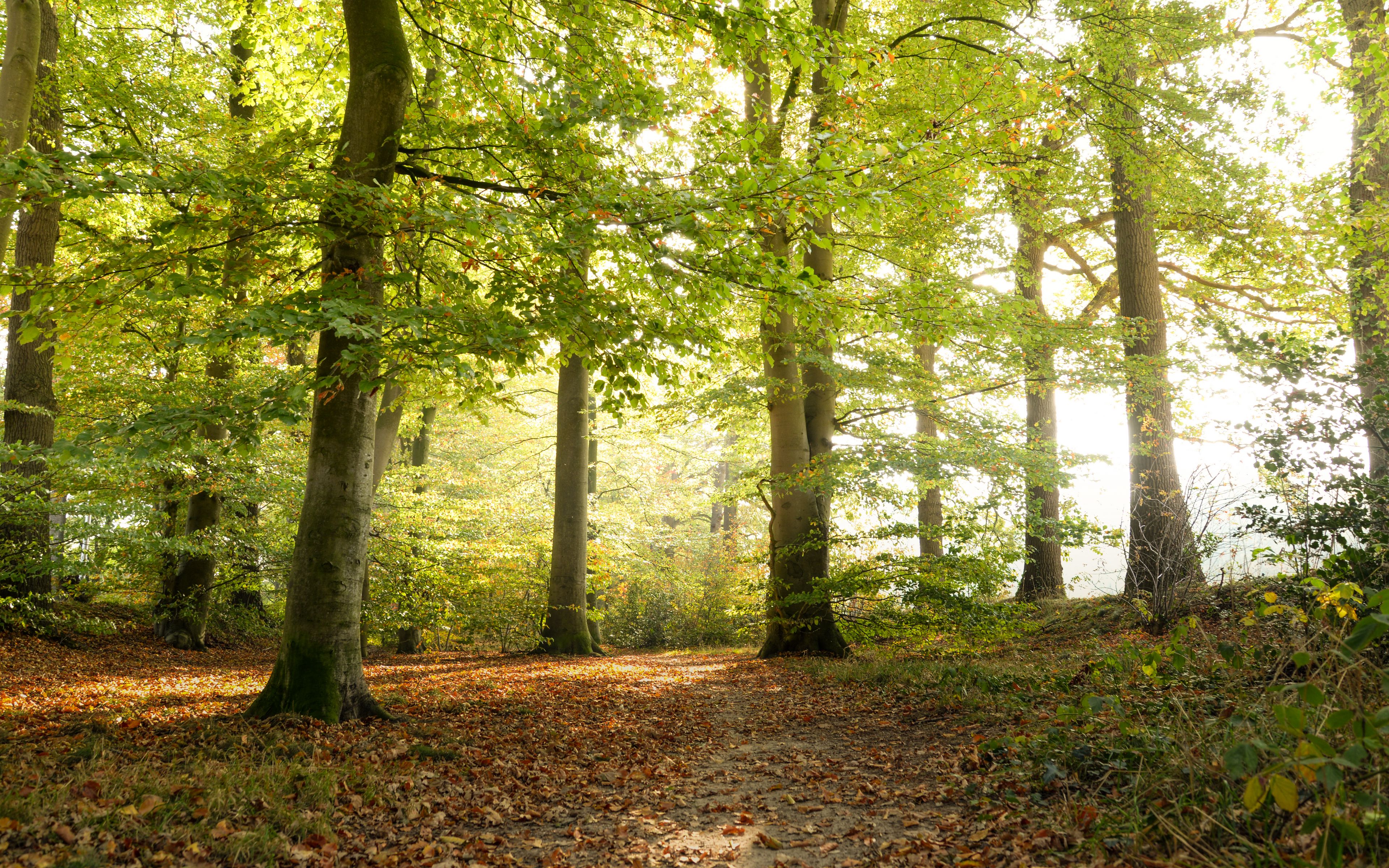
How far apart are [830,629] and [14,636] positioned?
11372mm

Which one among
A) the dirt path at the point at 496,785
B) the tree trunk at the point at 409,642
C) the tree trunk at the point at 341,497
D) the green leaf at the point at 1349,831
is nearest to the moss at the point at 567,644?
the tree trunk at the point at 409,642

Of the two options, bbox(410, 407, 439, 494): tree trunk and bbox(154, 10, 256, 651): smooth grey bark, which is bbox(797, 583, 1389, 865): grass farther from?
bbox(410, 407, 439, 494): tree trunk

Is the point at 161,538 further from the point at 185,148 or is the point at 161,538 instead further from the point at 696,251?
the point at 696,251

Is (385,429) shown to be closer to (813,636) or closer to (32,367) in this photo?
(32,367)

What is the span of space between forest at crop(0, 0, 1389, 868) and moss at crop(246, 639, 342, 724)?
0.03 meters

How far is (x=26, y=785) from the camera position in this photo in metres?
3.69

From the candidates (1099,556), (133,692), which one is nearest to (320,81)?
(133,692)

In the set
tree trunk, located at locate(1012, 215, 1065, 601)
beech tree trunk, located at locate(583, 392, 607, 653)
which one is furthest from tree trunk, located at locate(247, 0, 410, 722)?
beech tree trunk, located at locate(583, 392, 607, 653)

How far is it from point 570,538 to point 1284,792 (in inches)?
475

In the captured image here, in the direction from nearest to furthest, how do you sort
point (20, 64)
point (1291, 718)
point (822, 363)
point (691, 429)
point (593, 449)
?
point (1291, 718) → point (20, 64) → point (822, 363) → point (691, 429) → point (593, 449)

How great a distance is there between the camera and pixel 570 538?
1342 cm

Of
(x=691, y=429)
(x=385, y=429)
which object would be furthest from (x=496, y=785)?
(x=385, y=429)

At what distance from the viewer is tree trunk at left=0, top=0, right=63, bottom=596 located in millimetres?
8242

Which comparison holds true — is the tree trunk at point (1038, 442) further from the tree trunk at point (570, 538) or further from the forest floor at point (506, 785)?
the tree trunk at point (570, 538)
